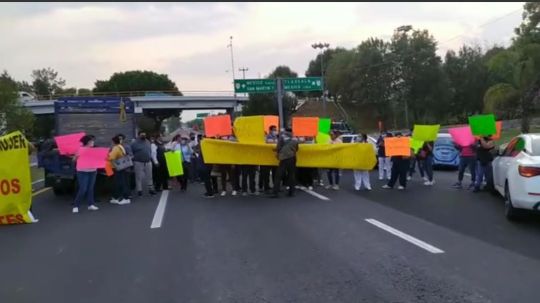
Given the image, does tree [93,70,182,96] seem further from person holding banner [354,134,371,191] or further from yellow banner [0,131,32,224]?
yellow banner [0,131,32,224]

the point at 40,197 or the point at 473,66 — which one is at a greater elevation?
the point at 473,66

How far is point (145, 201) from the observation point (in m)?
Answer: 14.5

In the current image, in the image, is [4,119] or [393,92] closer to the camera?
[4,119]

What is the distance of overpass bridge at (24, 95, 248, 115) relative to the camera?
7419cm

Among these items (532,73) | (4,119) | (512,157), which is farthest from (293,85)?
(512,157)

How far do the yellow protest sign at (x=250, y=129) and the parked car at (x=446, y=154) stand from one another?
8.29 metres

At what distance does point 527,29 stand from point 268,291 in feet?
143

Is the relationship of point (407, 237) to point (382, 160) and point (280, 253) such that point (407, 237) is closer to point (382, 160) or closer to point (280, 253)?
point (280, 253)

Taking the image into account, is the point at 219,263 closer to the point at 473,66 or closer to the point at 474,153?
the point at 474,153

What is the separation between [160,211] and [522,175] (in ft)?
24.0

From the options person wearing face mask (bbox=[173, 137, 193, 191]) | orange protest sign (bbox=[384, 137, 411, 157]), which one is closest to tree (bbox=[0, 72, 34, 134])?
person wearing face mask (bbox=[173, 137, 193, 191])

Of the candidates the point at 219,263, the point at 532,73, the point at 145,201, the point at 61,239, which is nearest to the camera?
the point at 219,263

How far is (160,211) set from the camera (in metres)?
12.5

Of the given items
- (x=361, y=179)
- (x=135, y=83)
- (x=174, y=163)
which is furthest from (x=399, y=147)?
(x=135, y=83)
